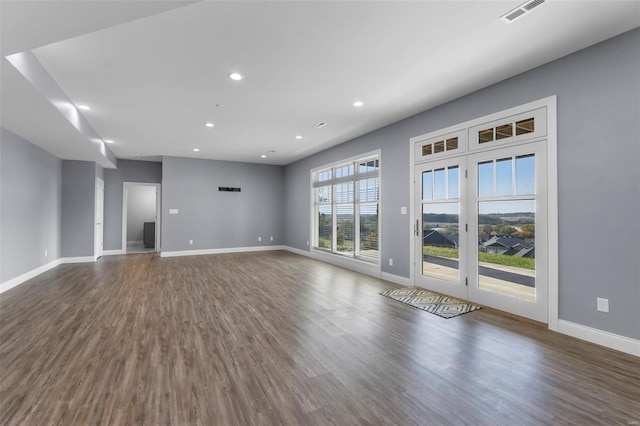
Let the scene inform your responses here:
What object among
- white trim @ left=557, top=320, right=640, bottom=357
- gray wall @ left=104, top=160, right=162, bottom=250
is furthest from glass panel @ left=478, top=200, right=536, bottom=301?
gray wall @ left=104, top=160, right=162, bottom=250

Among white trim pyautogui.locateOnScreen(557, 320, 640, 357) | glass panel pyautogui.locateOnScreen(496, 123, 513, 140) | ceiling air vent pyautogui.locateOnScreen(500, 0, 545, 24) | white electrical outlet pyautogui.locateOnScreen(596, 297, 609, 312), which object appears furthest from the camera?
glass panel pyautogui.locateOnScreen(496, 123, 513, 140)

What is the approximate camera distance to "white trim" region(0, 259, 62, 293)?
4629 millimetres

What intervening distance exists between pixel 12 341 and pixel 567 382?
190 inches

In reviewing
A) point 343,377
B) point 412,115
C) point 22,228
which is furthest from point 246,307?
point 22,228

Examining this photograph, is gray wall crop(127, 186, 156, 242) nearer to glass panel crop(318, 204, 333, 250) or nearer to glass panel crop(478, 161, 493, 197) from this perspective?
glass panel crop(318, 204, 333, 250)

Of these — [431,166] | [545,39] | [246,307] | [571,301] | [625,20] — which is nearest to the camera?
[625,20]

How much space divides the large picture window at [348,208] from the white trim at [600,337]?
3.10m

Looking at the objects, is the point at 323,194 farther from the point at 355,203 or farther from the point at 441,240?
the point at 441,240

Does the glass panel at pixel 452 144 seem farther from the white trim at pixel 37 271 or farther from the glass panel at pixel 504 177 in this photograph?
the white trim at pixel 37 271

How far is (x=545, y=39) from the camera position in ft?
8.91

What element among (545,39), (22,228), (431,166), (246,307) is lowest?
(246,307)

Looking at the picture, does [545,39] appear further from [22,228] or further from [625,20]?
[22,228]

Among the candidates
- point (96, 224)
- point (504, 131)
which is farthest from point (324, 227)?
point (96, 224)

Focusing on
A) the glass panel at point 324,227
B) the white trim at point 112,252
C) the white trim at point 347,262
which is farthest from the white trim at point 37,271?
the glass panel at point 324,227
